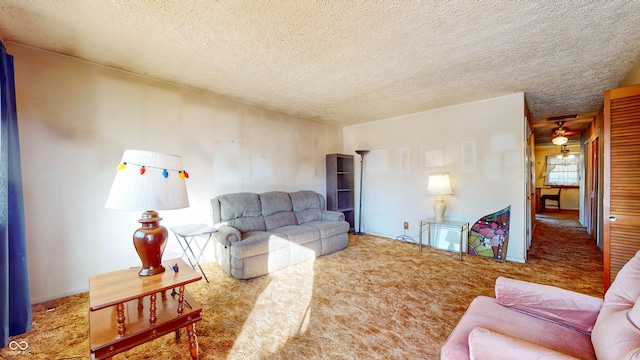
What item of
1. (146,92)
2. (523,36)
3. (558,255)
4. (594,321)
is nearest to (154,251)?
(146,92)

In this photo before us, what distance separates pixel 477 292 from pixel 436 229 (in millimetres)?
1760

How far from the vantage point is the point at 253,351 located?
1755mm

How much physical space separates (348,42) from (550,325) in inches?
93.1

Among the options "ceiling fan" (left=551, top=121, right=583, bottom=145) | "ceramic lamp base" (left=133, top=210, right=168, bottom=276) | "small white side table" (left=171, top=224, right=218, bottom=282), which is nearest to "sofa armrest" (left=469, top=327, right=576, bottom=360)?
"ceramic lamp base" (left=133, top=210, right=168, bottom=276)

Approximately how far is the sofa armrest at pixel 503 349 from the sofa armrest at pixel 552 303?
1.77ft

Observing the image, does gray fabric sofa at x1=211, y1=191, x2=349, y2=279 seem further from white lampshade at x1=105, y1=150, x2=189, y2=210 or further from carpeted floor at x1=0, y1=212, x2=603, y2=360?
white lampshade at x1=105, y1=150, x2=189, y2=210

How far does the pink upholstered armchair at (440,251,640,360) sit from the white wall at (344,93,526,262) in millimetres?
2648

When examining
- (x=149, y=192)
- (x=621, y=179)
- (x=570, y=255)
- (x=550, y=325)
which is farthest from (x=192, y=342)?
(x=570, y=255)

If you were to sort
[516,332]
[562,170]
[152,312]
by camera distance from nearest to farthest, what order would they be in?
[516,332] → [152,312] → [562,170]

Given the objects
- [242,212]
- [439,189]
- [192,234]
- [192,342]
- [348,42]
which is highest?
[348,42]

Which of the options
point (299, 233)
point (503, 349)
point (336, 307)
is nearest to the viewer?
point (503, 349)

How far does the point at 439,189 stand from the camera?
3.97 meters

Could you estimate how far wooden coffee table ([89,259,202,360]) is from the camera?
1335mm

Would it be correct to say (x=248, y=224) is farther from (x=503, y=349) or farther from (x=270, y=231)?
(x=503, y=349)
